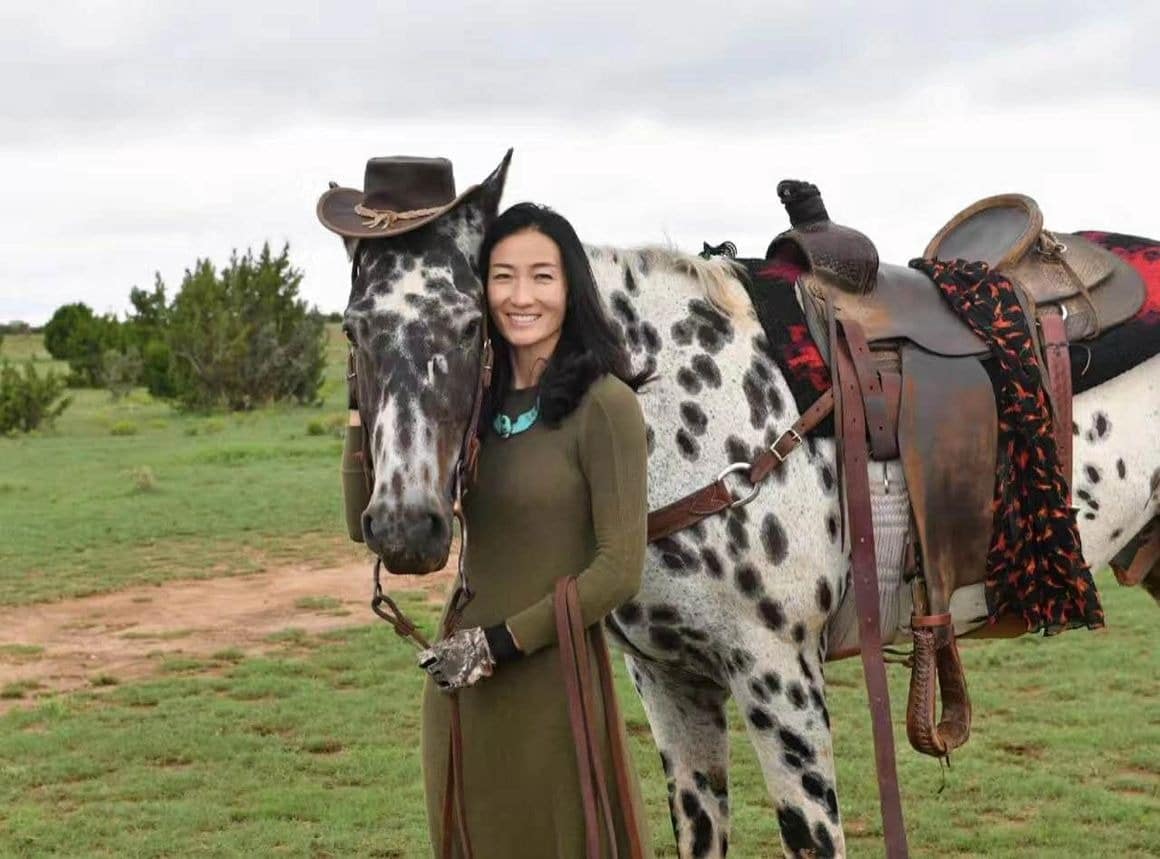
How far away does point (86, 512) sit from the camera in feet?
43.2

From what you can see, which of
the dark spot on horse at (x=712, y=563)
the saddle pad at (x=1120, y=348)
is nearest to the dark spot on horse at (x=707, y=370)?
the dark spot on horse at (x=712, y=563)

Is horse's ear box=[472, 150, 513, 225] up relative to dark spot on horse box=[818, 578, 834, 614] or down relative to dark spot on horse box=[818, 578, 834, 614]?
up

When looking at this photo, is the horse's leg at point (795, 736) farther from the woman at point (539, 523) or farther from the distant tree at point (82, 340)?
the distant tree at point (82, 340)

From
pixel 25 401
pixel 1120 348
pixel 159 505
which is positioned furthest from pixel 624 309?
pixel 25 401

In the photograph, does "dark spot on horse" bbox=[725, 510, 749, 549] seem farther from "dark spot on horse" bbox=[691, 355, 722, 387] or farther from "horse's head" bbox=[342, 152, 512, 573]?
"horse's head" bbox=[342, 152, 512, 573]

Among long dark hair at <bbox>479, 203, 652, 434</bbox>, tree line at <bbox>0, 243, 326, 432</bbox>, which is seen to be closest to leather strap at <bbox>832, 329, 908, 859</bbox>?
long dark hair at <bbox>479, 203, 652, 434</bbox>

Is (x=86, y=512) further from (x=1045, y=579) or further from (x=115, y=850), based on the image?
(x=1045, y=579)

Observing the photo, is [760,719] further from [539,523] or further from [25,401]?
[25,401]

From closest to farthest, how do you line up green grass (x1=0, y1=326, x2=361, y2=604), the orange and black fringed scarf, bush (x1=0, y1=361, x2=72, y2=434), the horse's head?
1. the horse's head
2. the orange and black fringed scarf
3. green grass (x1=0, y1=326, x2=361, y2=604)
4. bush (x1=0, y1=361, x2=72, y2=434)

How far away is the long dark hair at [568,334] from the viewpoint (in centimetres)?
263

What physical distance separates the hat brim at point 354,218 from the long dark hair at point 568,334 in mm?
116

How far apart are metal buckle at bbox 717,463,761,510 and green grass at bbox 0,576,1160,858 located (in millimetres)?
2170

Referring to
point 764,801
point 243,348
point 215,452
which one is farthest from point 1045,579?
point 243,348

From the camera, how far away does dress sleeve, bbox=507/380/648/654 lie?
258 cm
